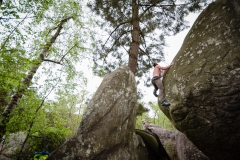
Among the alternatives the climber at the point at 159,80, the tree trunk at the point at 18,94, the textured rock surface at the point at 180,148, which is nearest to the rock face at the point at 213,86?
the climber at the point at 159,80

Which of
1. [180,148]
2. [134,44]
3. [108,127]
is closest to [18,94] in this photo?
[108,127]

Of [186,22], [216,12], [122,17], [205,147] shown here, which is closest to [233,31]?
[216,12]

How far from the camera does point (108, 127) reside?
13.3 feet

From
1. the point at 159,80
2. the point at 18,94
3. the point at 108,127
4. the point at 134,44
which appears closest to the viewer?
the point at 108,127

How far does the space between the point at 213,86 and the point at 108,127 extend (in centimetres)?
304

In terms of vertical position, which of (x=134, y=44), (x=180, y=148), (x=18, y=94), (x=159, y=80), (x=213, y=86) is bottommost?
(x=180, y=148)

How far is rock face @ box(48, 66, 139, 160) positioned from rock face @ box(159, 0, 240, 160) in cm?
152

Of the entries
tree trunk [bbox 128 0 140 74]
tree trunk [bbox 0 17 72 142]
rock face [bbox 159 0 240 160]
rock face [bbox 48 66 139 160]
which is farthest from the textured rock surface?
tree trunk [bbox 0 17 72 142]

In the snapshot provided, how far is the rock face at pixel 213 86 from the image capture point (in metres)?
3.17

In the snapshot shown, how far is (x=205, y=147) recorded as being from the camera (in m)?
3.83

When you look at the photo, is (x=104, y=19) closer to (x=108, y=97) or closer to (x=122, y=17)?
(x=122, y=17)

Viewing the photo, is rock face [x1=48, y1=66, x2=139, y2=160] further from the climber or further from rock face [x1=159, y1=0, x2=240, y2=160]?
rock face [x1=159, y1=0, x2=240, y2=160]

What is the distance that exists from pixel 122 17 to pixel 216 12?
5344mm

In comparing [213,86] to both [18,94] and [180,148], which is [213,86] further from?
[18,94]
